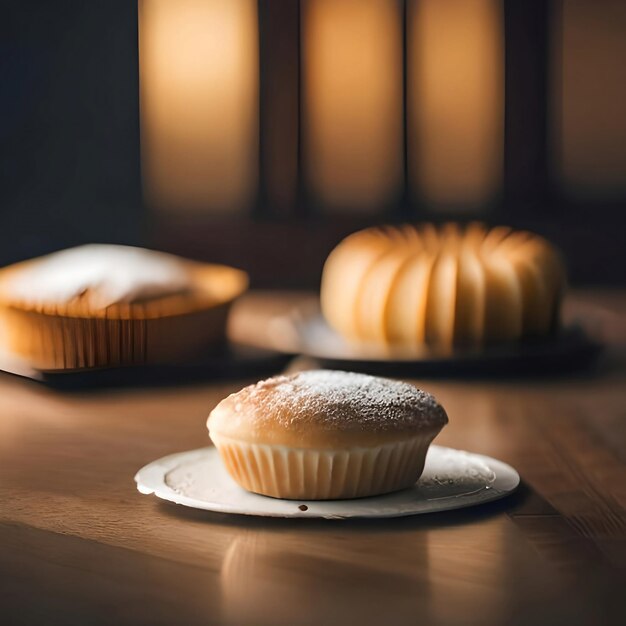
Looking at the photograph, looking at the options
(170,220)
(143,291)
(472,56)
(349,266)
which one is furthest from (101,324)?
(472,56)

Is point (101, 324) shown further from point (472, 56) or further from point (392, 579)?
point (472, 56)

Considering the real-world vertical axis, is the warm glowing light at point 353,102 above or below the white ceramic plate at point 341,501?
above

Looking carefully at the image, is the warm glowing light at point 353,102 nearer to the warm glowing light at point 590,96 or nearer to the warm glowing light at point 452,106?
the warm glowing light at point 452,106

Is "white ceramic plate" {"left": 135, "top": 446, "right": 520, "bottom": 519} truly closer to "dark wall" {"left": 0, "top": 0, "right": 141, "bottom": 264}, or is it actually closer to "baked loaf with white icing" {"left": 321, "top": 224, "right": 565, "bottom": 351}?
"baked loaf with white icing" {"left": 321, "top": 224, "right": 565, "bottom": 351}

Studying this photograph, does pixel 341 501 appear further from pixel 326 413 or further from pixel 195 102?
pixel 195 102

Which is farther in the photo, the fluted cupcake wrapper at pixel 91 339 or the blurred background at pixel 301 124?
the blurred background at pixel 301 124

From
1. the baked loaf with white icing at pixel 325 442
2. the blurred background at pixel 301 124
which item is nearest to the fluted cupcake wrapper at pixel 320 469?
the baked loaf with white icing at pixel 325 442
